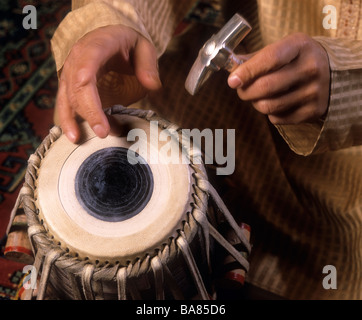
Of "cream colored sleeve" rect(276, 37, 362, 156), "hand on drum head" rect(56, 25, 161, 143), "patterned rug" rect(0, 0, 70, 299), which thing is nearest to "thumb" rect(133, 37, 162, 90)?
"hand on drum head" rect(56, 25, 161, 143)

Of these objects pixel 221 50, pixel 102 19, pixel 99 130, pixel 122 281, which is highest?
pixel 102 19

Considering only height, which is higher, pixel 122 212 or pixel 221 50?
pixel 221 50

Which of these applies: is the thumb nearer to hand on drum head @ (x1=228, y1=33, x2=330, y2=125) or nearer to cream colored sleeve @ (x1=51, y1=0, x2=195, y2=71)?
cream colored sleeve @ (x1=51, y1=0, x2=195, y2=71)

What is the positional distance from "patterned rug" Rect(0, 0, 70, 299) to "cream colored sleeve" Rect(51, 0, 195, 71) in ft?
1.95

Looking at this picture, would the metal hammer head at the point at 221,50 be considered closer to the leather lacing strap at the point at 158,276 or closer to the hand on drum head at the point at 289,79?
the hand on drum head at the point at 289,79

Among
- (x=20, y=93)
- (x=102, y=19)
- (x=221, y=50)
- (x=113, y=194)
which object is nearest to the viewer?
(x=221, y=50)

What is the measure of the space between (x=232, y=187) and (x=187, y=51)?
1.34ft

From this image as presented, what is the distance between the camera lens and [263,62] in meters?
0.68

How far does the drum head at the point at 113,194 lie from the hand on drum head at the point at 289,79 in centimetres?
20

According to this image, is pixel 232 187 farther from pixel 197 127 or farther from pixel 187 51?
pixel 187 51

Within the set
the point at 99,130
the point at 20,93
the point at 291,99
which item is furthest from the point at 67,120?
the point at 20,93

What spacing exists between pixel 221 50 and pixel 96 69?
26 centimetres

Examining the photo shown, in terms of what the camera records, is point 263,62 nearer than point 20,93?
Yes

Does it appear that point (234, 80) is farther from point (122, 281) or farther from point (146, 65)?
point (122, 281)
